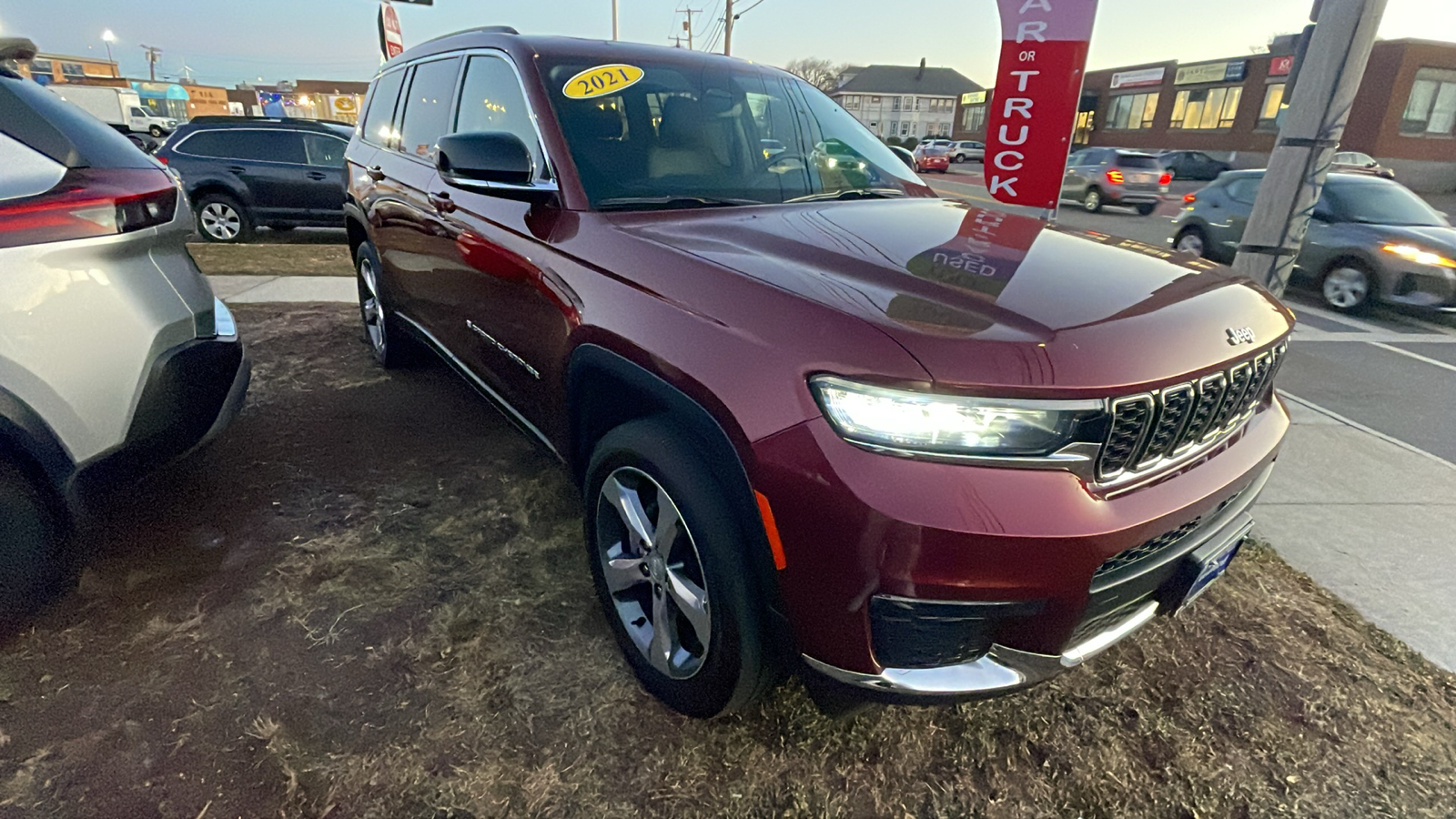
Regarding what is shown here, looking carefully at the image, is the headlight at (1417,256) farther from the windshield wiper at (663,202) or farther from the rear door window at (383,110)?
the rear door window at (383,110)

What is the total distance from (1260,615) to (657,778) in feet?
7.29

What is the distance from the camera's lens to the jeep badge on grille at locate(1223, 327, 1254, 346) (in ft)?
5.77

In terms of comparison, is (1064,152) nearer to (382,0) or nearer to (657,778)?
(657,778)

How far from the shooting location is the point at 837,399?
1508 mm

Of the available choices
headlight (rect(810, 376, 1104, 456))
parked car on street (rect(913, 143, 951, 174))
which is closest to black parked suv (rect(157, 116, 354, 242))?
headlight (rect(810, 376, 1104, 456))

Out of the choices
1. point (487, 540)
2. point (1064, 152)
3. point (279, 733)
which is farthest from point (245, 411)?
point (1064, 152)

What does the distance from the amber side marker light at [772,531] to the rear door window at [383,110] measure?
133 inches

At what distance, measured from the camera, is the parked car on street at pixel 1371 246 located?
24.1 feet

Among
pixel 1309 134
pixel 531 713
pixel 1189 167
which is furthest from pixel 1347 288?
pixel 1189 167

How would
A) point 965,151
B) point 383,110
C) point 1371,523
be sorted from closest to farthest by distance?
point 1371,523 → point 383,110 → point 965,151

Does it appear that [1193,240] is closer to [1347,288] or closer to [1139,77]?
[1347,288]

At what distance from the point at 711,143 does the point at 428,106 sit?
1664 millimetres

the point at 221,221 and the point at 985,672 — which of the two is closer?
the point at 985,672

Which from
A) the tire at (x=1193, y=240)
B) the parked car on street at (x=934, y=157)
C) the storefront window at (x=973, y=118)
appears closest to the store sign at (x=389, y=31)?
the tire at (x=1193, y=240)
